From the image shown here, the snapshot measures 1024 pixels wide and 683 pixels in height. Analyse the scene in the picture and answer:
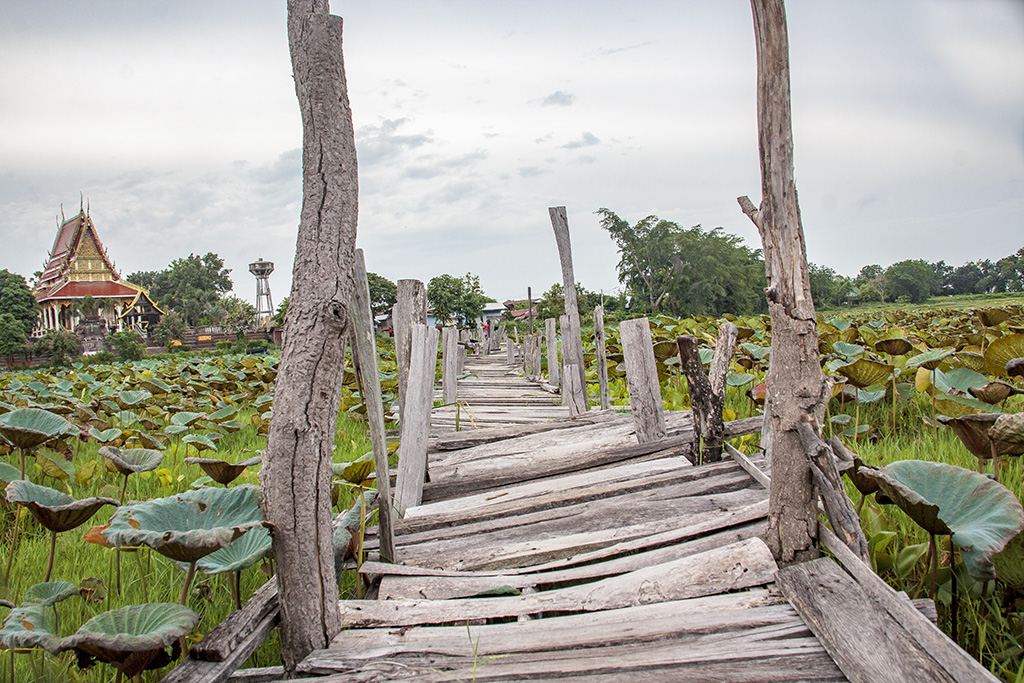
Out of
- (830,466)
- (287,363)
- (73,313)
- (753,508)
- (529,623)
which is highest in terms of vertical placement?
(73,313)

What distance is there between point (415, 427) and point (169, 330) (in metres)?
Result: 37.3

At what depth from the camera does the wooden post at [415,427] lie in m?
3.33

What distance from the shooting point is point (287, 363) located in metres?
1.81

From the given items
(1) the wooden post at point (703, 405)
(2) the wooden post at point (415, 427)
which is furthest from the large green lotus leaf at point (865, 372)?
(2) the wooden post at point (415, 427)

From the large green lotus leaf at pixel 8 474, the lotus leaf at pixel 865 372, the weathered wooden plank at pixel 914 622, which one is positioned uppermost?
the lotus leaf at pixel 865 372

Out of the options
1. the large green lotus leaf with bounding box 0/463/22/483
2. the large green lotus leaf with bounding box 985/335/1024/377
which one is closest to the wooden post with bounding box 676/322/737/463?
the large green lotus leaf with bounding box 985/335/1024/377

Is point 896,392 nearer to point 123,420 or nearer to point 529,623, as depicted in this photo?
point 529,623

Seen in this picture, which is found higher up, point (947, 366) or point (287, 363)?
point (287, 363)

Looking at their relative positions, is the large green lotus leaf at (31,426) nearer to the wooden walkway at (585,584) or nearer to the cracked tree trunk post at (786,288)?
the wooden walkway at (585,584)

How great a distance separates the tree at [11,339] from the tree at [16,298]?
23.5 ft

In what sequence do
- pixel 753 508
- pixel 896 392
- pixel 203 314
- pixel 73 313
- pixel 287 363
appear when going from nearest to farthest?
pixel 287 363
pixel 753 508
pixel 896 392
pixel 73 313
pixel 203 314

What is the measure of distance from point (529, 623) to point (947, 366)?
342 centimetres

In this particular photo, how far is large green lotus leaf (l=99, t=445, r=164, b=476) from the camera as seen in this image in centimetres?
253

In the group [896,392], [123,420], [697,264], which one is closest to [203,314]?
[697,264]
